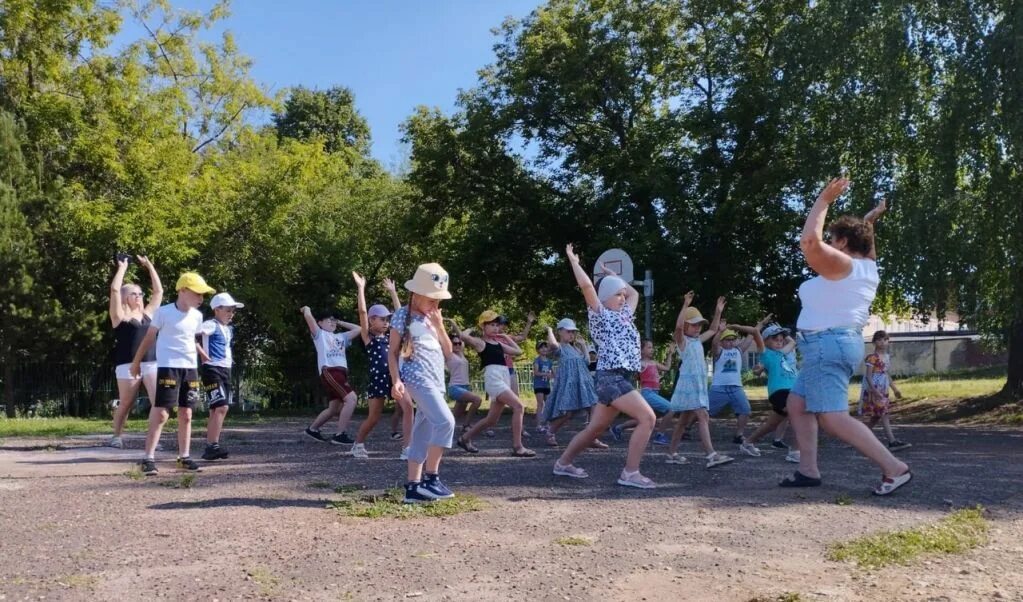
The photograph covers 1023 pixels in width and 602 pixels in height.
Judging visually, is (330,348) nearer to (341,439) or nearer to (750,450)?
(341,439)

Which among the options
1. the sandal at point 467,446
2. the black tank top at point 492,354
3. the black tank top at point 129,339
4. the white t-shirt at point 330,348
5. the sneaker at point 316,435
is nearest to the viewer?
the black tank top at point 129,339

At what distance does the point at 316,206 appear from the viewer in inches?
1044

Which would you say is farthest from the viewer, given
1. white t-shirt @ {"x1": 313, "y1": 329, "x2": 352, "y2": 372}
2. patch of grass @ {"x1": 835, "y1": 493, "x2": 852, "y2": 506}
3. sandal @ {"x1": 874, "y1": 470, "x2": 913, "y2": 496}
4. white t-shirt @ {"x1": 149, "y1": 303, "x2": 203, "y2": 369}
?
white t-shirt @ {"x1": 313, "y1": 329, "x2": 352, "y2": 372}

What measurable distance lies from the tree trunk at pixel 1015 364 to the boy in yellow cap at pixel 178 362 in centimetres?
1646

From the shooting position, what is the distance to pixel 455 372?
41.2ft

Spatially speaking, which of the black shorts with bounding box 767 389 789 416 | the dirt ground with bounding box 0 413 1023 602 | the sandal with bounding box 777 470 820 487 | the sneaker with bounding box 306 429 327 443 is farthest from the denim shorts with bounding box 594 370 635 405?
the sneaker with bounding box 306 429 327 443

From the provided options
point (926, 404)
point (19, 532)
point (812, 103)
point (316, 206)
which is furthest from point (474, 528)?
point (316, 206)

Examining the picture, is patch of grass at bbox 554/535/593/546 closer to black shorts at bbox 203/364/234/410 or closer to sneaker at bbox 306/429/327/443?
black shorts at bbox 203/364/234/410

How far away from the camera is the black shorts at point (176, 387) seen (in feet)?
27.7

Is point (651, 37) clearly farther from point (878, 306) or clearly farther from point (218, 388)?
point (218, 388)

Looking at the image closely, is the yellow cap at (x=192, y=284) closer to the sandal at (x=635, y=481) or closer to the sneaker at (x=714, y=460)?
the sandal at (x=635, y=481)

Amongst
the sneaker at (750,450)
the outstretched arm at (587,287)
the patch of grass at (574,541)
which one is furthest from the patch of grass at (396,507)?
the sneaker at (750,450)

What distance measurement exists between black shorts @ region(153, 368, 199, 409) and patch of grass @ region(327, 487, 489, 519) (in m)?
2.56

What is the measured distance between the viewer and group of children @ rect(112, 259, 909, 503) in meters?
6.75
